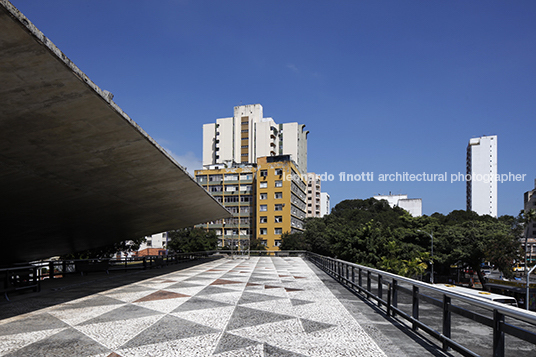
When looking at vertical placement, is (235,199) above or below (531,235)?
above

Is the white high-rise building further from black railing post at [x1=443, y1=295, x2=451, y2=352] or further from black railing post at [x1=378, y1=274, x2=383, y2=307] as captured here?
black railing post at [x1=443, y1=295, x2=451, y2=352]

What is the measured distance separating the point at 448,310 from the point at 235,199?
7468 cm

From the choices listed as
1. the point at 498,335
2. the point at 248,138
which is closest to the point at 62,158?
the point at 498,335

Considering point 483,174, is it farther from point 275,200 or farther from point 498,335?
point 498,335

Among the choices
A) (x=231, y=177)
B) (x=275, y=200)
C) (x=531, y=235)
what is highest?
(x=231, y=177)

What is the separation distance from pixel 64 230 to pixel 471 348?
16.1 m

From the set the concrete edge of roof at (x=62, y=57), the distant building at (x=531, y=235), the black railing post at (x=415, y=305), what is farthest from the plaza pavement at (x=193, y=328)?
the distant building at (x=531, y=235)

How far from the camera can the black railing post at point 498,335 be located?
367 centimetres

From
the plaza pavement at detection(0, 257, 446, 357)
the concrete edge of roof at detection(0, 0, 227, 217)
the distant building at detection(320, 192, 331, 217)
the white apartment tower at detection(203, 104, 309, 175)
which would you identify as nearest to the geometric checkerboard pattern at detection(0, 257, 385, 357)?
the plaza pavement at detection(0, 257, 446, 357)

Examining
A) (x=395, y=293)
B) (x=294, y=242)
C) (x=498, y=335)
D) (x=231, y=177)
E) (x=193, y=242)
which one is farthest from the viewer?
(x=231, y=177)

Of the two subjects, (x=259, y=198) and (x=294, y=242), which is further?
(x=259, y=198)

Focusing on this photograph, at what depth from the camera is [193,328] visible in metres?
6.30

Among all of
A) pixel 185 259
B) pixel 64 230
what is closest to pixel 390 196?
pixel 185 259

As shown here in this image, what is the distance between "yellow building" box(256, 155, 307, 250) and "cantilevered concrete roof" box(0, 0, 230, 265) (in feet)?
173
